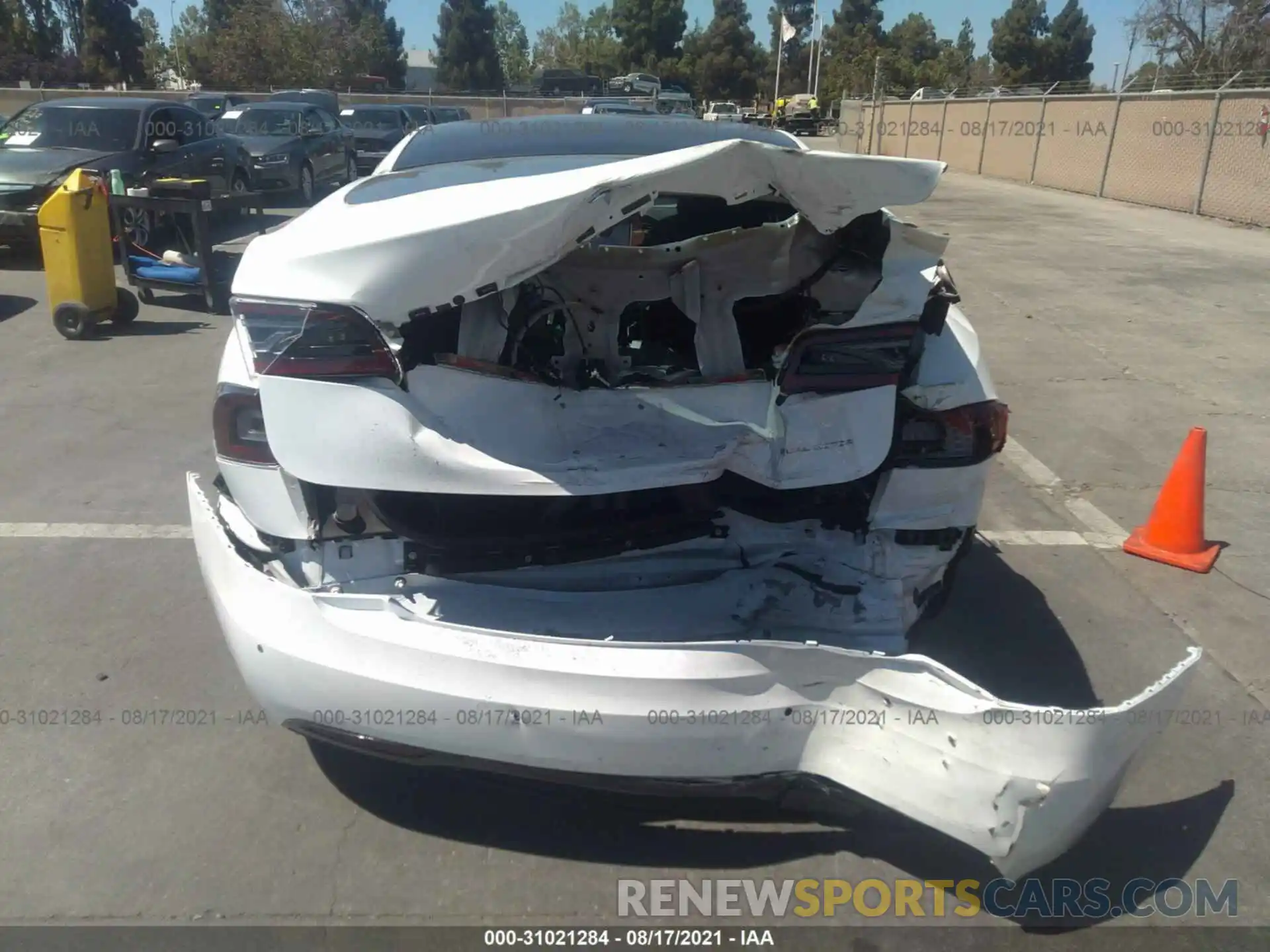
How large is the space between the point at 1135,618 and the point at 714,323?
2251mm

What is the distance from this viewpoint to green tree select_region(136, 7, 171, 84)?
6097 cm

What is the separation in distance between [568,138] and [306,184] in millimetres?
14310

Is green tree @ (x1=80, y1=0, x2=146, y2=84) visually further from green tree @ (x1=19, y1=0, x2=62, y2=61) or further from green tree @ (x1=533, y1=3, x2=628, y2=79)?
green tree @ (x1=533, y1=3, x2=628, y2=79)

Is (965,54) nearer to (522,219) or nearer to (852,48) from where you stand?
(852,48)

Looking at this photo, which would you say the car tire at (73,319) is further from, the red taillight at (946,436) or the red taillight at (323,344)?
the red taillight at (946,436)

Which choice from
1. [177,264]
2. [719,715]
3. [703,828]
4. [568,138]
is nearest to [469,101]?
[177,264]

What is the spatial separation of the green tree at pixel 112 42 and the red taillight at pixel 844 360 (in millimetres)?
63043

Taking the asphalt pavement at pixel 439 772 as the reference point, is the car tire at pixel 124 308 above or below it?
above

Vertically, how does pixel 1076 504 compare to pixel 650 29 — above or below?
below

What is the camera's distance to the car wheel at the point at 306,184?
16.8 meters

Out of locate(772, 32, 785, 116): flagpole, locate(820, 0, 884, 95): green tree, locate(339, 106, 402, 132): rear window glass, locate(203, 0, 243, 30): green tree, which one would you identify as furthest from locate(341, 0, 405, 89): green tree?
locate(339, 106, 402, 132): rear window glass

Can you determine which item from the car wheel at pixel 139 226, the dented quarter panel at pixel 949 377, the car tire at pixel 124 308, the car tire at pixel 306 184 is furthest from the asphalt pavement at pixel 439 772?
the car tire at pixel 306 184

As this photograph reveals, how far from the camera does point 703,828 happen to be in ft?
8.74

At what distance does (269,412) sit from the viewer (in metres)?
2.40
